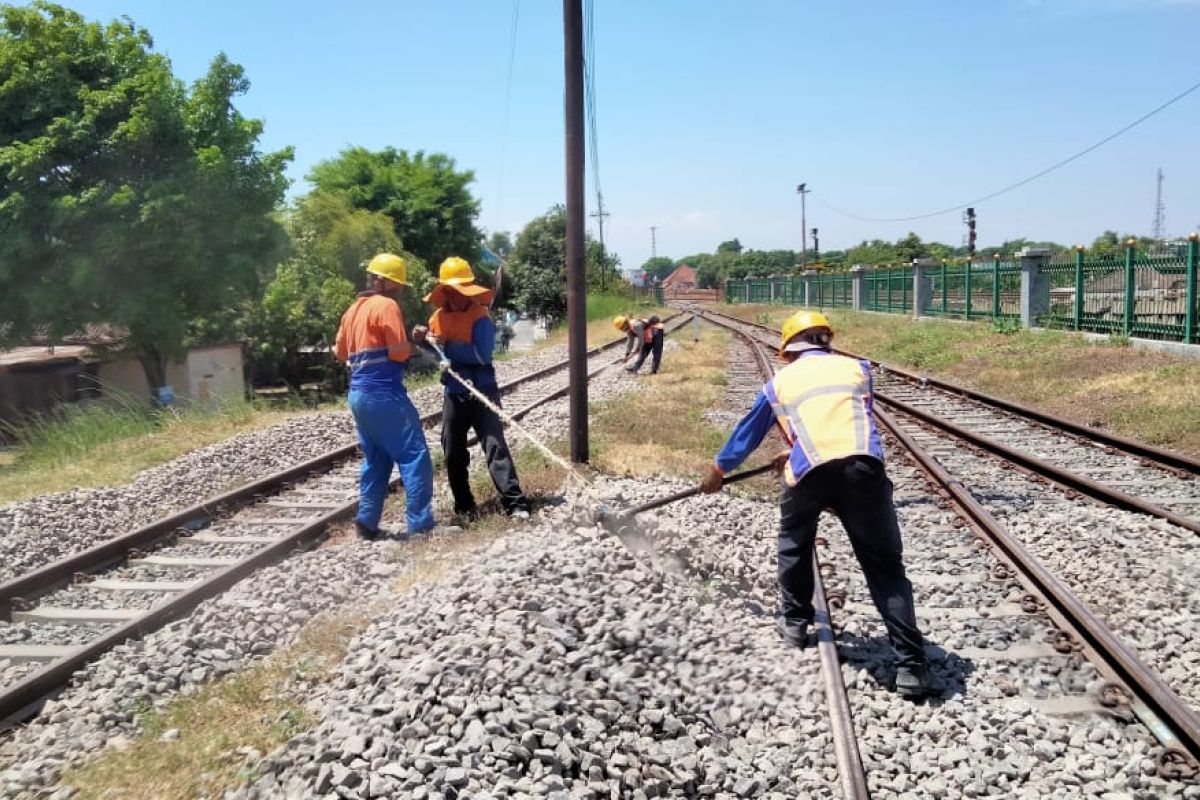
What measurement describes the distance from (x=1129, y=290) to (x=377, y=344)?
16371mm

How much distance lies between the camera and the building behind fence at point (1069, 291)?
54.1 feet

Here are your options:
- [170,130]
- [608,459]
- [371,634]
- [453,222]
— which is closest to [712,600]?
[371,634]

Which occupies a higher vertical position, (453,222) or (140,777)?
(453,222)

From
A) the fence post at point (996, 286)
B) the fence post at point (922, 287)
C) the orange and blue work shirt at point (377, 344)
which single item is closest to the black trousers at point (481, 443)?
the orange and blue work shirt at point (377, 344)

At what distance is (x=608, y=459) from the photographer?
905 centimetres

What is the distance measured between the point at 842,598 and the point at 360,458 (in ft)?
21.3

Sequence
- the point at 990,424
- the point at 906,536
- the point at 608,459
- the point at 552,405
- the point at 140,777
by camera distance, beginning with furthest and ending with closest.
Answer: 1. the point at 552,405
2. the point at 990,424
3. the point at 608,459
4. the point at 906,536
5. the point at 140,777

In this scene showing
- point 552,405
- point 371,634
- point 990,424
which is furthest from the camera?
point 552,405

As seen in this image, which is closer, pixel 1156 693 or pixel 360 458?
pixel 1156 693

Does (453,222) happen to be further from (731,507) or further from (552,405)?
(731,507)

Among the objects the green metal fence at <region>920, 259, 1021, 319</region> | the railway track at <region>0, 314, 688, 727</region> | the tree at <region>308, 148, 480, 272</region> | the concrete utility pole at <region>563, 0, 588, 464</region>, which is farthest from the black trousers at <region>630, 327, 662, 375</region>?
the tree at <region>308, 148, 480, 272</region>

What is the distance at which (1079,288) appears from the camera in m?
20.0

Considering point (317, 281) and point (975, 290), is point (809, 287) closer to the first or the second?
point (975, 290)

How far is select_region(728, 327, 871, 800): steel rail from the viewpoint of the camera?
11.3 ft
